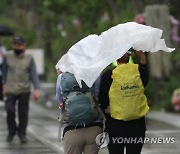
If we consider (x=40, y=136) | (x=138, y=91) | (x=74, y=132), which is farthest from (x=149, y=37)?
(x=40, y=136)

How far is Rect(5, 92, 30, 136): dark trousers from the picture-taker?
12.3 meters

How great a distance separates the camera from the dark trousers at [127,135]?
6.91 m

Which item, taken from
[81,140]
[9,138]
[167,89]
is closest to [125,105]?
[81,140]

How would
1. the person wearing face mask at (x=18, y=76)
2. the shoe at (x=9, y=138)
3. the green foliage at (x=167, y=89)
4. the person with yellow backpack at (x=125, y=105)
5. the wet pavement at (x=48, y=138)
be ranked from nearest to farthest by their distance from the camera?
the person with yellow backpack at (x=125, y=105), the wet pavement at (x=48, y=138), the person wearing face mask at (x=18, y=76), the shoe at (x=9, y=138), the green foliage at (x=167, y=89)

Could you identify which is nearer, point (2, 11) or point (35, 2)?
point (35, 2)

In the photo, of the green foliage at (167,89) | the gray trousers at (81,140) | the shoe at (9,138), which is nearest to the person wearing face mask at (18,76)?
the shoe at (9,138)

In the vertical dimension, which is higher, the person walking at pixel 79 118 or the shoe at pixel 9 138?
the person walking at pixel 79 118

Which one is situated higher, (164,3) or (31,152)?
(164,3)

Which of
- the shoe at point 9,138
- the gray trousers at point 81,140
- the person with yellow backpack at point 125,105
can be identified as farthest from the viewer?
the shoe at point 9,138

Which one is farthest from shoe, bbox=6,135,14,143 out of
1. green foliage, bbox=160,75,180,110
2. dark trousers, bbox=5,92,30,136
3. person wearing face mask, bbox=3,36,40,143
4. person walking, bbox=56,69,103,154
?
green foliage, bbox=160,75,180,110

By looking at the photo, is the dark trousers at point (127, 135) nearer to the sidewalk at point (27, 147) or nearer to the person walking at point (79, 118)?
the person walking at point (79, 118)

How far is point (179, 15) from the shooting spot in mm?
20016

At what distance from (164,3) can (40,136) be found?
6564mm

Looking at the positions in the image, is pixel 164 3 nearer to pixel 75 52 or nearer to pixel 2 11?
pixel 75 52
